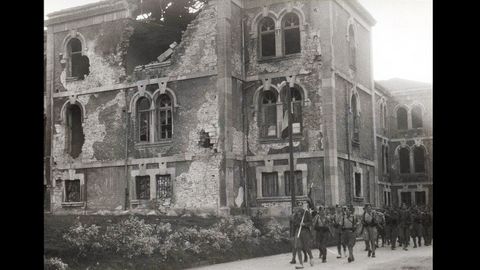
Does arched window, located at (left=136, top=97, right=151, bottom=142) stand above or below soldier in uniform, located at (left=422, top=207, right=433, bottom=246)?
above

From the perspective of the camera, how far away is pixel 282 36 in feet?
58.4

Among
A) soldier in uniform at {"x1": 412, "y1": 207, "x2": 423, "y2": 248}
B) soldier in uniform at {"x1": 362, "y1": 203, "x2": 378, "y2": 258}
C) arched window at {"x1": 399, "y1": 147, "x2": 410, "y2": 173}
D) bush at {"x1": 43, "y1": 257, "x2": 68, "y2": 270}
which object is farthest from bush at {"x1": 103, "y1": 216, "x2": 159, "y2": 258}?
arched window at {"x1": 399, "y1": 147, "x2": 410, "y2": 173}

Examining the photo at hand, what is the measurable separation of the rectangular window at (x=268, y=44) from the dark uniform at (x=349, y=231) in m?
5.74

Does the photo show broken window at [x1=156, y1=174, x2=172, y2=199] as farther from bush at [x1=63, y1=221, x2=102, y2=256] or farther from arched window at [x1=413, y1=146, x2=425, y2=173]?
arched window at [x1=413, y1=146, x2=425, y2=173]

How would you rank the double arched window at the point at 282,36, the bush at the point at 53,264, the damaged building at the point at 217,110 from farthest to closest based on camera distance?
the double arched window at the point at 282,36
the damaged building at the point at 217,110
the bush at the point at 53,264

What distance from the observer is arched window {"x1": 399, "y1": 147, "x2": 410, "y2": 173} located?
1187 centimetres

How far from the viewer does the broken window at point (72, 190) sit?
14.3 m

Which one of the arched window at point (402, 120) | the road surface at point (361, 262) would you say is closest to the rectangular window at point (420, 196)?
the road surface at point (361, 262)

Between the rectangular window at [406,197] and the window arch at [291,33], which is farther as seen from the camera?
the window arch at [291,33]

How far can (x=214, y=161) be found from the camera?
56.1 ft

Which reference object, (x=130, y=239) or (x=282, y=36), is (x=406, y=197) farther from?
(x=282, y=36)

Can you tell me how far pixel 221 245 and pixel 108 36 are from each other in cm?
601

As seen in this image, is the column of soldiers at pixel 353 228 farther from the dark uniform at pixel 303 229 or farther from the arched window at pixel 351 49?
the arched window at pixel 351 49

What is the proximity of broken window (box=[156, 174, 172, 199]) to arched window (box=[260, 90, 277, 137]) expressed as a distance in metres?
2.87
